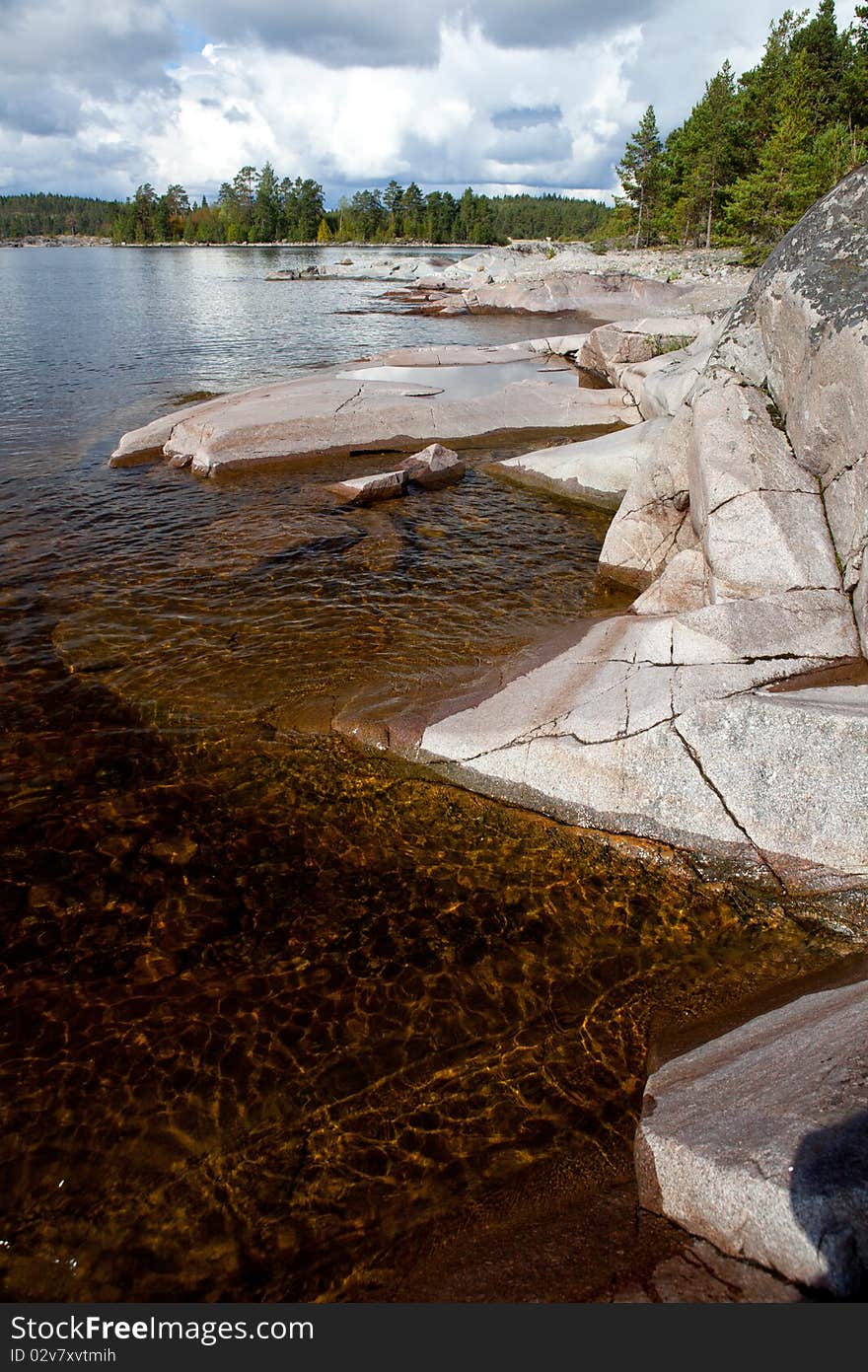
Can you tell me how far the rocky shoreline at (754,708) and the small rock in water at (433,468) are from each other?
5537 millimetres

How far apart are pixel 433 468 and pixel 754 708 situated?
10851 mm

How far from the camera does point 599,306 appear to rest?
4681cm

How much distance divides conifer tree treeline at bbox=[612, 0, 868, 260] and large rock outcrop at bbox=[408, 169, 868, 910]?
4816 cm

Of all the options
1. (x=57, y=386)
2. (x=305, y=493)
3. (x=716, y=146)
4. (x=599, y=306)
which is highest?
(x=716, y=146)

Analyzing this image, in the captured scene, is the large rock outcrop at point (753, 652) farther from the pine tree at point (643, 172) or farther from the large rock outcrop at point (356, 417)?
the pine tree at point (643, 172)

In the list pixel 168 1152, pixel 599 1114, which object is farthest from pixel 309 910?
pixel 599 1114

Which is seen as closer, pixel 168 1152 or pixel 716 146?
pixel 168 1152

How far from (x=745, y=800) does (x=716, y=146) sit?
81.6m

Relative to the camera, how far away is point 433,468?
621 inches

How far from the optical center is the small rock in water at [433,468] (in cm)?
1570

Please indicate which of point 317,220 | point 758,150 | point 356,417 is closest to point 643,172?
point 758,150

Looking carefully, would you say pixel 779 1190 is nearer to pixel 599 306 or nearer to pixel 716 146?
pixel 599 306

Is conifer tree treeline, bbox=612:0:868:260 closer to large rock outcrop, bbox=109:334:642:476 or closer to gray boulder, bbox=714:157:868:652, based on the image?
large rock outcrop, bbox=109:334:642:476

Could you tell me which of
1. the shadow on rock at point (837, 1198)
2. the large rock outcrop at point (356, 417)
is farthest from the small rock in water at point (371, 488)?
the shadow on rock at point (837, 1198)
